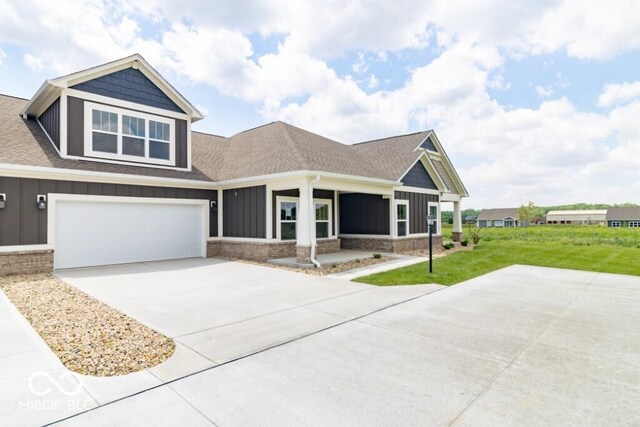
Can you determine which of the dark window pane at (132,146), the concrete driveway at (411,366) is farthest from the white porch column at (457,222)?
the dark window pane at (132,146)

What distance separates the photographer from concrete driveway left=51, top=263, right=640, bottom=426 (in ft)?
9.84

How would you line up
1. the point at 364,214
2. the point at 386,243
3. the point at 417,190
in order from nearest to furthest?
the point at 386,243 < the point at 364,214 < the point at 417,190

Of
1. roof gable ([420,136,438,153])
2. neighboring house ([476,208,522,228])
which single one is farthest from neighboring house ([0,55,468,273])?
neighboring house ([476,208,522,228])

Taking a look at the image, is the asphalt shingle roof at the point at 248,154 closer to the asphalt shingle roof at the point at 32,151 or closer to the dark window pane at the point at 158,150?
the asphalt shingle roof at the point at 32,151

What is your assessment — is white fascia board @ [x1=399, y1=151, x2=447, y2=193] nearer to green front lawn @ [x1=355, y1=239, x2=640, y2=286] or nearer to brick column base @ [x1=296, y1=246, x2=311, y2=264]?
green front lawn @ [x1=355, y1=239, x2=640, y2=286]

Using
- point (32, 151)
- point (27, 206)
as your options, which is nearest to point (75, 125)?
point (32, 151)

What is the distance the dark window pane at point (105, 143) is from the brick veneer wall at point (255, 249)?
4858 mm

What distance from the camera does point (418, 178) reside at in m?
17.2

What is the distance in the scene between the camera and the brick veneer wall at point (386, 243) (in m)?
15.4

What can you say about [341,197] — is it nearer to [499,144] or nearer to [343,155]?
[343,155]

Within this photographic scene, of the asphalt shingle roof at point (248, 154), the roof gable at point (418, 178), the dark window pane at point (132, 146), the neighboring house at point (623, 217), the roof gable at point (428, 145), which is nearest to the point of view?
the asphalt shingle roof at point (248, 154)

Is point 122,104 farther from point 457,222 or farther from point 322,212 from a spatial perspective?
point 457,222

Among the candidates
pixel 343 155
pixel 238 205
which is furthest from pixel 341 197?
pixel 238 205

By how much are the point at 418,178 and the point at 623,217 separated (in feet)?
270
